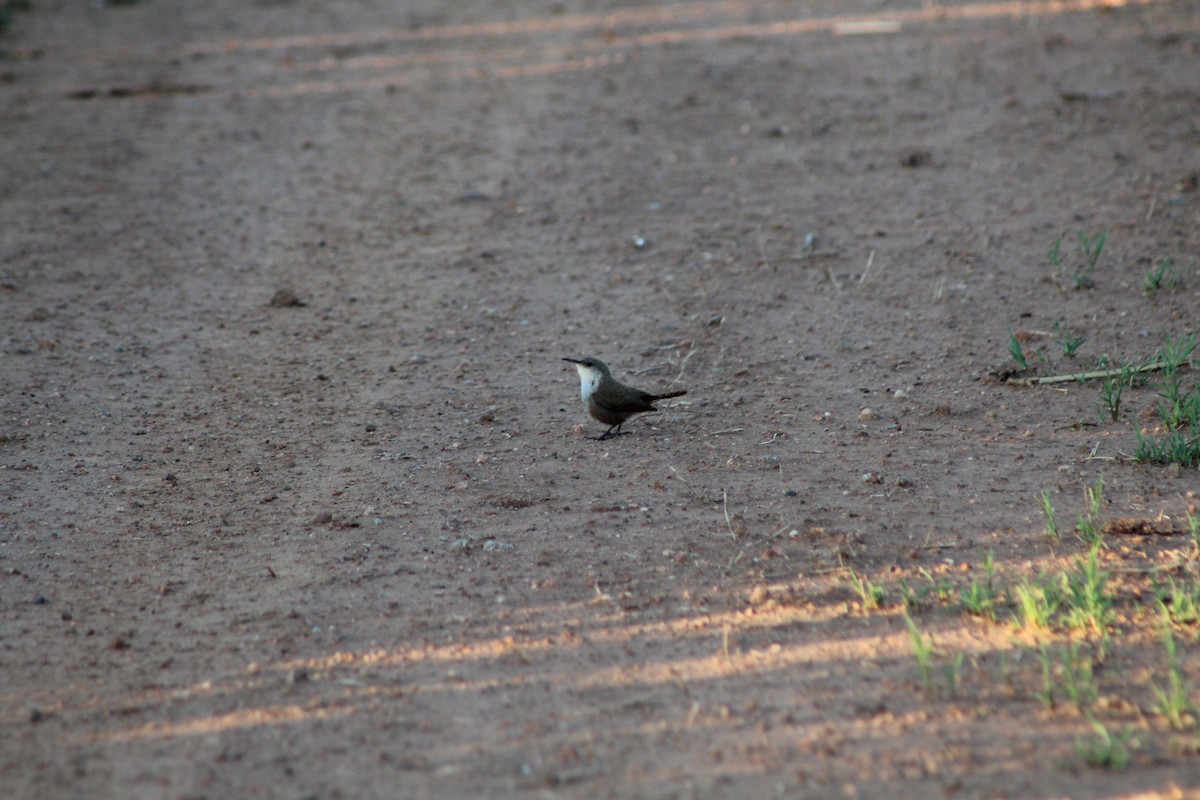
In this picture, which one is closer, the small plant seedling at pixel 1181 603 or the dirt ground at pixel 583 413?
the dirt ground at pixel 583 413

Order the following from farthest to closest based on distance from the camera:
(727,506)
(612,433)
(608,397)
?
(612,433)
(608,397)
(727,506)

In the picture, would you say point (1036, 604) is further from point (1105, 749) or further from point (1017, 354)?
point (1017, 354)

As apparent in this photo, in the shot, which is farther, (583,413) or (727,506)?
(583,413)

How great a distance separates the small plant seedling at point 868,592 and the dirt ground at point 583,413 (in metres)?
0.05

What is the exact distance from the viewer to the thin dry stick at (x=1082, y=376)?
19.2ft

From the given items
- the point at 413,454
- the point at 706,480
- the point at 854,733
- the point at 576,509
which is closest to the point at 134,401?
the point at 413,454

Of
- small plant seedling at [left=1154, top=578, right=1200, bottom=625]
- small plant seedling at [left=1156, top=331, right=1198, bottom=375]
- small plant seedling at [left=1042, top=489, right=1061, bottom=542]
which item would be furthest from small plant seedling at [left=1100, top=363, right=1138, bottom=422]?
small plant seedling at [left=1154, top=578, right=1200, bottom=625]

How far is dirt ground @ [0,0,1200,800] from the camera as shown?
3.54 metres

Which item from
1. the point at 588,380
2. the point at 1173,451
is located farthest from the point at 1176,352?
the point at 588,380

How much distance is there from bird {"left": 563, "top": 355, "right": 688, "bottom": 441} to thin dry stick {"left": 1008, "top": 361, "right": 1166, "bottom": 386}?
1.85 metres

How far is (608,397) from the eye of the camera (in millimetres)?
5688

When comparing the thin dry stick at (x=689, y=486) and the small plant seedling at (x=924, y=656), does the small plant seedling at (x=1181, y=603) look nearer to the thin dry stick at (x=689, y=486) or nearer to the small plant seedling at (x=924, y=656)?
the small plant seedling at (x=924, y=656)

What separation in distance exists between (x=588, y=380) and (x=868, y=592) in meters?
2.08

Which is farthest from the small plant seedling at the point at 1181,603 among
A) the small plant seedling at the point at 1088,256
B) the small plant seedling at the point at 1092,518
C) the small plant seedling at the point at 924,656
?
the small plant seedling at the point at 1088,256
